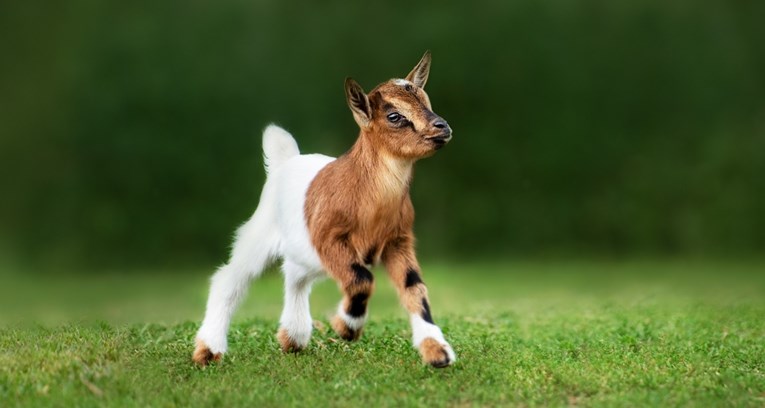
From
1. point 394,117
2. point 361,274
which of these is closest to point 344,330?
point 361,274

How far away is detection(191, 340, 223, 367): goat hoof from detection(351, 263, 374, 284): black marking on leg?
3.85 ft

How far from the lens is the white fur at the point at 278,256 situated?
6.39 metres

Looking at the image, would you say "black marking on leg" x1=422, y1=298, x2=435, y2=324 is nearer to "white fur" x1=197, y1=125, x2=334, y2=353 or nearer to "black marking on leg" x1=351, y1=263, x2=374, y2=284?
"black marking on leg" x1=351, y1=263, x2=374, y2=284

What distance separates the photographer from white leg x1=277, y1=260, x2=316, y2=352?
21.5ft

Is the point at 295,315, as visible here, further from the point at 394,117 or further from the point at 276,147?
the point at 394,117

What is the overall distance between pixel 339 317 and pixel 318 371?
70 centimetres

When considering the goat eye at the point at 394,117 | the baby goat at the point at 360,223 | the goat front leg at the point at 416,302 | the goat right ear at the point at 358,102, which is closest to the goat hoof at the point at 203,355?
the baby goat at the point at 360,223

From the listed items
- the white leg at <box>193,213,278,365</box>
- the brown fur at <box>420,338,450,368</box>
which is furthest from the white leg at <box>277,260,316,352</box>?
the brown fur at <box>420,338,450,368</box>

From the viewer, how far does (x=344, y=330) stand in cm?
678

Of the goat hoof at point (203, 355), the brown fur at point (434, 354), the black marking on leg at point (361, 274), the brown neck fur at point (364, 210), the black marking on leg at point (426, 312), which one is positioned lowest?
the goat hoof at point (203, 355)

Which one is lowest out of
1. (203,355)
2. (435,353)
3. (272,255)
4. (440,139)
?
(203,355)

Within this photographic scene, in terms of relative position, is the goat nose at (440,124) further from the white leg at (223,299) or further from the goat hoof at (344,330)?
the white leg at (223,299)

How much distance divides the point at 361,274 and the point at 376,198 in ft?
1.52

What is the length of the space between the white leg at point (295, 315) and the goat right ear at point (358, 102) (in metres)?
1.12
